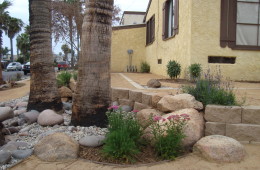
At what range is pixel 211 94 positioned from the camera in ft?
13.8

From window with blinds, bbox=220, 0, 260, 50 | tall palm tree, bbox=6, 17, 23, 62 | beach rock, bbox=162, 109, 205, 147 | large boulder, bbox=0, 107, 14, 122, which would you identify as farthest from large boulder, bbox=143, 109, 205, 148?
tall palm tree, bbox=6, 17, 23, 62

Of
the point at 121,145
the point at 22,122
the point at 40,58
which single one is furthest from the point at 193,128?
the point at 40,58

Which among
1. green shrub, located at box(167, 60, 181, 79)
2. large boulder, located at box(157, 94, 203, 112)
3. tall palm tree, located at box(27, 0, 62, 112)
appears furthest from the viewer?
green shrub, located at box(167, 60, 181, 79)

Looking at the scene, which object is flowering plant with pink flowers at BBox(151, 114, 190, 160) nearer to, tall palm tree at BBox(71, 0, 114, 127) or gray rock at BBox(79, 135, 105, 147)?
gray rock at BBox(79, 135, 105, 147)

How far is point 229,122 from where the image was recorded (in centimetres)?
387

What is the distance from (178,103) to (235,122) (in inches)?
36.6

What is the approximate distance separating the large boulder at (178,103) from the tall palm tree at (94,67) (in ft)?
3.22

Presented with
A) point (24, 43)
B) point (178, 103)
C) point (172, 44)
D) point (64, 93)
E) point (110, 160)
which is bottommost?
point (110, 160)

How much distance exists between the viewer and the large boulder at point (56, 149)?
3.34 metres

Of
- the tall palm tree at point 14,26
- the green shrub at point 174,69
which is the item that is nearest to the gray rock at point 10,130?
the green shrub at point 174,69

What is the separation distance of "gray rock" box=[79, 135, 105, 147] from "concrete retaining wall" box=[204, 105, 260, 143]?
5.32 feet

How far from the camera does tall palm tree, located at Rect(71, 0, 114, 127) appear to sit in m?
4.17

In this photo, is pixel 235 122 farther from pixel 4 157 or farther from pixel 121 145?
pixel 4 157

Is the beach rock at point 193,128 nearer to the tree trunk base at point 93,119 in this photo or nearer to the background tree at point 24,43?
the tree trunk base at point 93,119
